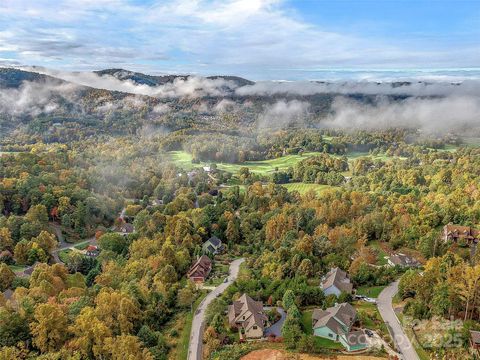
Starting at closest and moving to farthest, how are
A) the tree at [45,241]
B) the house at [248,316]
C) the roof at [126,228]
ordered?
the house at [248,316] → the tree at [45,241] → the roof at [126,228]

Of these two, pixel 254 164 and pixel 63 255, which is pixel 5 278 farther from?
pixel 254 164

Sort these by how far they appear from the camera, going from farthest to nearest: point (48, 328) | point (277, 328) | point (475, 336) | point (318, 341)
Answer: point (277, 328), point (318, 341), point (475, 336), point (48, 328)

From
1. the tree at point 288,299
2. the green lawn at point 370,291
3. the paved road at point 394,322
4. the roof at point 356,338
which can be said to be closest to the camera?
the paved road at point 394,322

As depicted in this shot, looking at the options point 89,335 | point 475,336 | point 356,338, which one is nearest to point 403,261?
point 475,336

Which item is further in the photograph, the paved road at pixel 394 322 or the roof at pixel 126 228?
the roof at pixel 126 228

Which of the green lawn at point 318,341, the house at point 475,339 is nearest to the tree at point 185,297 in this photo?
the green lawn at point 318,341

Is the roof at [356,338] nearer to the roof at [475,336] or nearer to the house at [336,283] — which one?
the house at [336,283]

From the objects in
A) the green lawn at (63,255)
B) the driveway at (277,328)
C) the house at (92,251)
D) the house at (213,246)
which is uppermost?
the driveway at (277,328)

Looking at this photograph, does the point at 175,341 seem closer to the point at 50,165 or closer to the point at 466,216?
the point at 466,216
